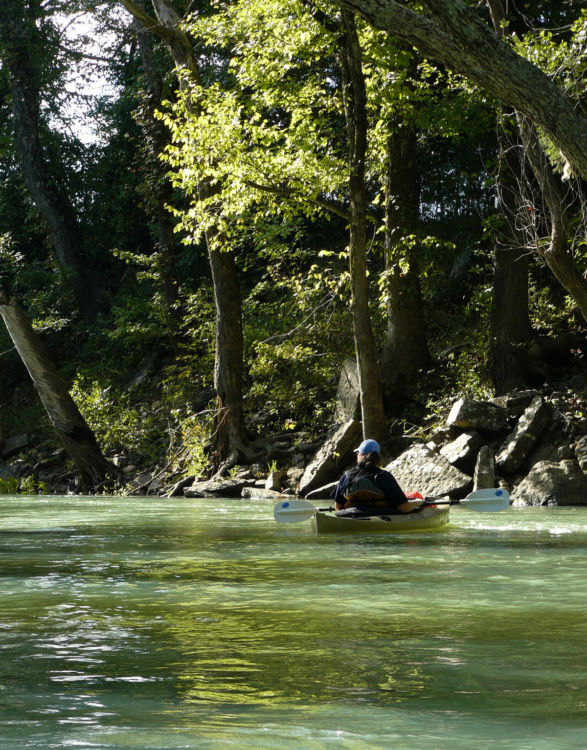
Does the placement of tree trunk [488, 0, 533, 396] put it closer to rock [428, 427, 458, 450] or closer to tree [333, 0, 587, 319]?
rock [428, 427, 458, 450]

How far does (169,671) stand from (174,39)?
17.6 meters

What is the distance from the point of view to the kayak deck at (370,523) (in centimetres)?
1042

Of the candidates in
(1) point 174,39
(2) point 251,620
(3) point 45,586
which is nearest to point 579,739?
(2) point 251,620

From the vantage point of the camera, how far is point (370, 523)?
10.5 meters

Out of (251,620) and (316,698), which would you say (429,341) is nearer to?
(251,620)

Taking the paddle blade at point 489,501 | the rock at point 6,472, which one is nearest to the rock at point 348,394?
the paddle blade at point 489,501

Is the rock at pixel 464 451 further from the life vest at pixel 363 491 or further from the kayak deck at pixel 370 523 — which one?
the life vest at pixel 363 491

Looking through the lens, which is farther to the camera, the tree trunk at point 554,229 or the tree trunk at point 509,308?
Result: the tree trunk at point 509,308

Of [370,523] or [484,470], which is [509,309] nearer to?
[484,470]

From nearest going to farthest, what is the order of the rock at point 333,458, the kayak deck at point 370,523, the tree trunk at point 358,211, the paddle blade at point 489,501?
the kayak deck at point 370,523, the paddle blade at point 489,501, the tree trunk at point 358,211, the rock at point 333,458

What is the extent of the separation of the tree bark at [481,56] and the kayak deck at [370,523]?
401 cm

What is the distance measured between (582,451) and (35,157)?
2151cm

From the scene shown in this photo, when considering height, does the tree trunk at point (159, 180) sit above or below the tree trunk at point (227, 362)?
above

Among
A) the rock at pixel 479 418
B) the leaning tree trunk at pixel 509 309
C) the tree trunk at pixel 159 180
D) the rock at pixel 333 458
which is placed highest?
the tree trunk at pixel 159 180
